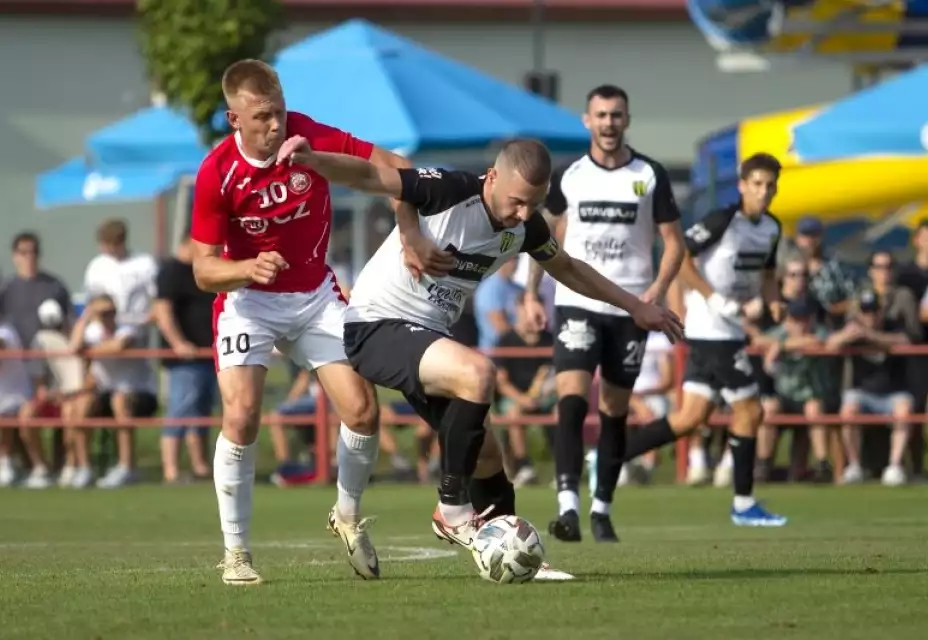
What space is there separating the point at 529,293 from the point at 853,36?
41.4 feet

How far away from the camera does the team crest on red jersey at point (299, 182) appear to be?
28.7 feet

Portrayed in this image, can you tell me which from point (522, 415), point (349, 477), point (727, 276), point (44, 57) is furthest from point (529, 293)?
point (44, 57)

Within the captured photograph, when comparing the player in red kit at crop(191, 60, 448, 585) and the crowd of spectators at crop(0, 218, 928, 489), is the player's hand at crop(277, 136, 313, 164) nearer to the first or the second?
the player in red kit at crop(191, 60, 448, 585)

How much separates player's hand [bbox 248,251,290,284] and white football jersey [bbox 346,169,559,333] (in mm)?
546

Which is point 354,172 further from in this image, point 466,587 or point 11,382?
point 11,382

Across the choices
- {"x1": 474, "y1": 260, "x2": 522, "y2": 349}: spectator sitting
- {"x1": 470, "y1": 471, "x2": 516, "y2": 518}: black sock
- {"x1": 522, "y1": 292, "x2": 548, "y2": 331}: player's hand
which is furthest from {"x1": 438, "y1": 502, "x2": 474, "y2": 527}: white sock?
{"x1": 474, "y1": 260, "x2": 522, "y2": 349}: spectator sitting

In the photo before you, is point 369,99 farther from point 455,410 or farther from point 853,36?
point 455,410

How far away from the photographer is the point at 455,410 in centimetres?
817

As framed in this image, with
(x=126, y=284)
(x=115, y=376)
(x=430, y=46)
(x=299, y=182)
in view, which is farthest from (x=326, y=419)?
(x=430, y=46)

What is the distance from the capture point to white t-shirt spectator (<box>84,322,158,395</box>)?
18.9 metres

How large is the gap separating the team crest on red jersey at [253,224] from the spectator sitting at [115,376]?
10.2m

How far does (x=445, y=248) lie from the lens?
8.28 metres

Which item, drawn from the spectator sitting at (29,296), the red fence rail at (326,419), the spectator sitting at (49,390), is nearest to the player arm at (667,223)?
the red fence rail at (326,419)

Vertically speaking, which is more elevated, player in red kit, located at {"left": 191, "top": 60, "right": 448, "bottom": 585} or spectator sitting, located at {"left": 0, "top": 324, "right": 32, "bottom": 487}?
player in red kit, located at {"left": 191, "top": 60, "right": 448, "bottom": 585}
